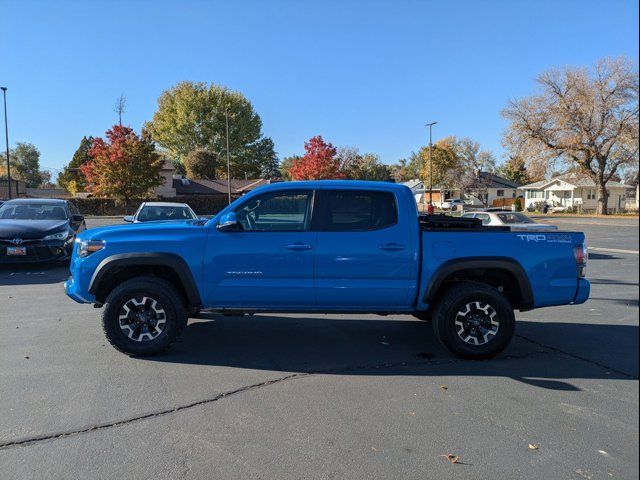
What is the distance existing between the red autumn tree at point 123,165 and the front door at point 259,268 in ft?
125

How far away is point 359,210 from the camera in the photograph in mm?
5273

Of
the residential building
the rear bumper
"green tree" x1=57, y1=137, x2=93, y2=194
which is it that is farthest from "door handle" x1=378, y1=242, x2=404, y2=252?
"green tree" x1=57, y1=137, x2=93, y2=194

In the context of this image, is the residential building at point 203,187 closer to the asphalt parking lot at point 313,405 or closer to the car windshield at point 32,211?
the car windshield at point 32,211

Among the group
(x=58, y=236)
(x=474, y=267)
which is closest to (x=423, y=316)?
(x=474, y=267)

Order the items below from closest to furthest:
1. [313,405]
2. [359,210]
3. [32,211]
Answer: [313,405], [359,210], [32,211]

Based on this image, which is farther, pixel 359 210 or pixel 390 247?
pixel 359 210

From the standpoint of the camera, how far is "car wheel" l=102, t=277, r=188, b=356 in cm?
500

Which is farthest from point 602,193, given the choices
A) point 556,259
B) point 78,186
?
point 78,186

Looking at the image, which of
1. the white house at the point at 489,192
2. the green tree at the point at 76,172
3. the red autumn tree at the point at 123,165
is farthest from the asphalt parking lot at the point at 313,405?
the white house at the point at 489,192

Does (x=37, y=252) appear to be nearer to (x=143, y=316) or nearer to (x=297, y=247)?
(x=143, y=316)

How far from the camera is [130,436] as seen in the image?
3.43m

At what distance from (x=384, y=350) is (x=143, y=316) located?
274cm

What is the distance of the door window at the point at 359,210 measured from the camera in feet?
17.0

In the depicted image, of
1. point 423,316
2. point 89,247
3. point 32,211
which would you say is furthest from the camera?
point 32,211
